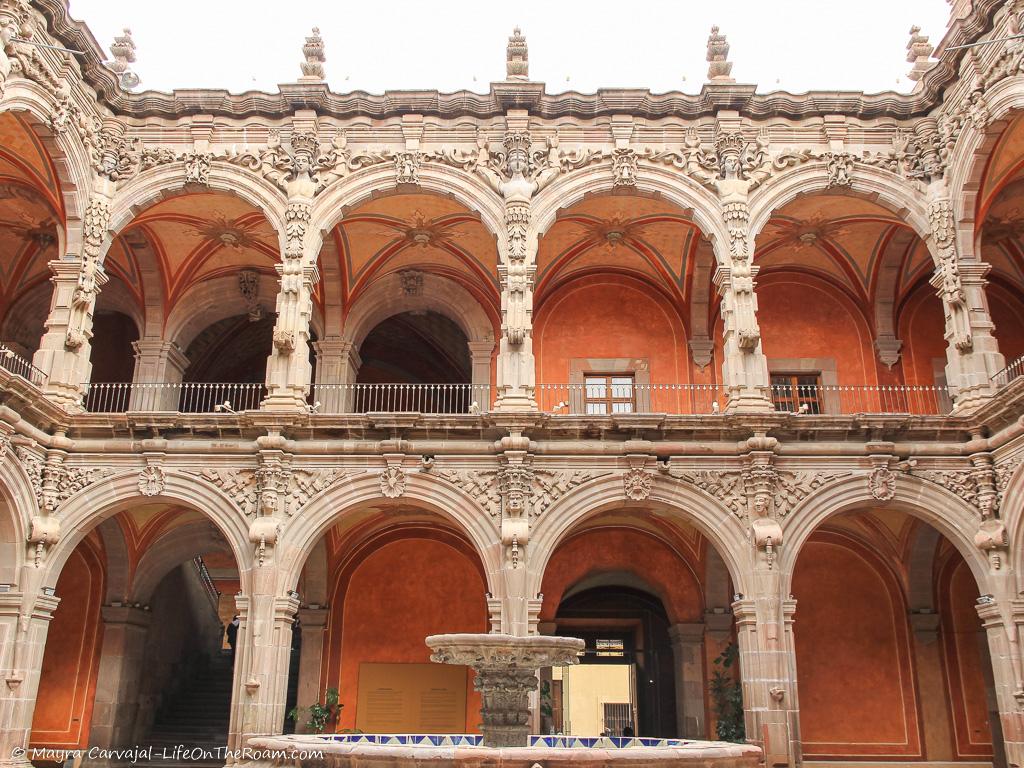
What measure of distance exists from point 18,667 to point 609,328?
1068 centimetres

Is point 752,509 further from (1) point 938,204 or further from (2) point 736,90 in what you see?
(2) point 736,90

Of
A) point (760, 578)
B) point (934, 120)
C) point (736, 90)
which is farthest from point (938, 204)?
Result: point (760, 578)

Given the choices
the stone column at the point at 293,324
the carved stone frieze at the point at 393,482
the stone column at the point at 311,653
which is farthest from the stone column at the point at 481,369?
the stone column at the point at 311,653

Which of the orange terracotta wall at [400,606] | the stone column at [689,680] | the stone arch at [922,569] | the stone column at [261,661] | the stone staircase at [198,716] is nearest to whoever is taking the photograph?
the stone column at [261,661]

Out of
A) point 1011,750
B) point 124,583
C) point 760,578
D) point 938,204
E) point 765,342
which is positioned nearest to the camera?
point 1011,750

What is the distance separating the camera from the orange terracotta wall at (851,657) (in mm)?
14992

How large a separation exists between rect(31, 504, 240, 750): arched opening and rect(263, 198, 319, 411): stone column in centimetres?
343

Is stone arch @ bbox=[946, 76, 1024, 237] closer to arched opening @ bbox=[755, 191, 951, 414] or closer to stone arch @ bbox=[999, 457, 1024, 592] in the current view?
arched opening @ bbox=[755, 191, 951, 414]

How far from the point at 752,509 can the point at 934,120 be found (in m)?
7.02

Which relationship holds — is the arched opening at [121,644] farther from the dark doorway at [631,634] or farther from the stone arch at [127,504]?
the dark doorway at [631,634]

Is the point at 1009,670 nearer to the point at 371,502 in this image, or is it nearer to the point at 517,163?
the point at 371,502

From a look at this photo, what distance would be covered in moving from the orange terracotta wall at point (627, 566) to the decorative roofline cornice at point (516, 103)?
7336mm

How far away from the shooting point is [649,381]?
16.2 metres

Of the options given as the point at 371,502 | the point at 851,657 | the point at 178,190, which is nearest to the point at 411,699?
the point at 371,502
